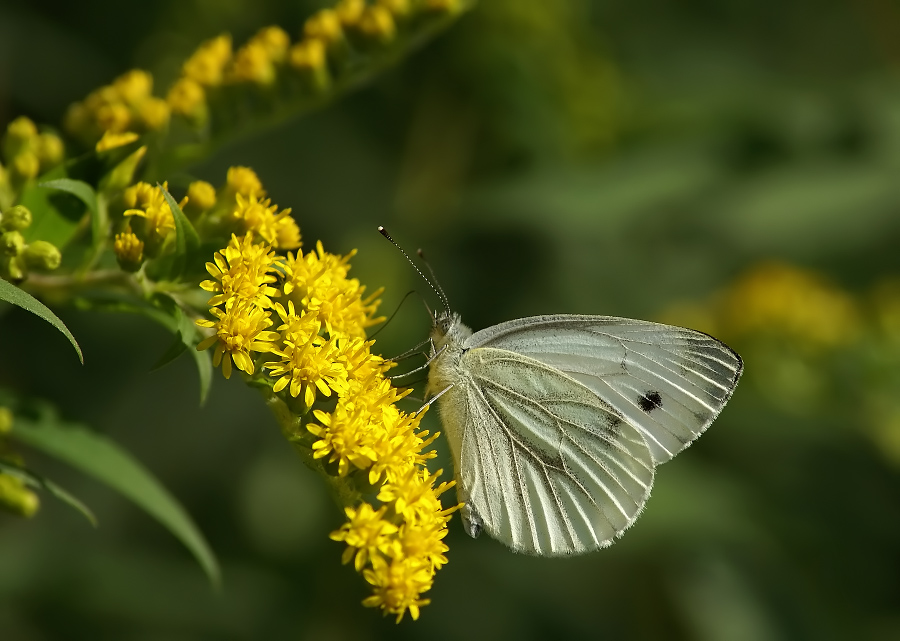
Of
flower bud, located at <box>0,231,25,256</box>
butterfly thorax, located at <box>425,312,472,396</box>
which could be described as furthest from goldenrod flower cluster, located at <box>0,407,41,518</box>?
butterfly thorax, located at <box>425,312,472,396</box>

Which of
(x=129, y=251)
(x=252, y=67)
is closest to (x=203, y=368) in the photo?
(x=129, y=251)

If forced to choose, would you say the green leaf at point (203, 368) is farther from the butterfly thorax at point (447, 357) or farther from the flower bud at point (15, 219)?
the butterfly thorax at point (447, 357)

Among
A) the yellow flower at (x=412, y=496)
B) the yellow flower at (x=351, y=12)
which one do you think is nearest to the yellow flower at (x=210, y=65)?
the yellow flower at (x=351, y=12)

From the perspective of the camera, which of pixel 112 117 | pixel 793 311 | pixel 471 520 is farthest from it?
pixel 793 311

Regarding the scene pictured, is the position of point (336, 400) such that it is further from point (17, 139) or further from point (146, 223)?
point (17, 139)

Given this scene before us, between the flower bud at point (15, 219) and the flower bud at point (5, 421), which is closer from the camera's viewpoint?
the flower bud at point (15, 219)

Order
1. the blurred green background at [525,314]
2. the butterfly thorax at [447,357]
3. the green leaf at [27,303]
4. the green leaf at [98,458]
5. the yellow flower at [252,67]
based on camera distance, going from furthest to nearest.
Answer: the blurred green background at [525,314] → the butterfly thorax at [447,357] → the yellow flower at [252,67] → the green leaf at [98,458] → the green leaf at [27,303]
